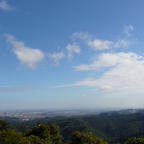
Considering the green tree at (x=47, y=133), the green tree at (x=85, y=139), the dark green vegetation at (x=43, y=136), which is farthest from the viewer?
the green tree at (x=47, y=133)

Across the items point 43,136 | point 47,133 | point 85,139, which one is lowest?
point 43,136

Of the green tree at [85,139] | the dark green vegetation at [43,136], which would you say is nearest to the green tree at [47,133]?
the dark green vegetation at [43,136]

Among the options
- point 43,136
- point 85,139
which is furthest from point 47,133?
point 85,139

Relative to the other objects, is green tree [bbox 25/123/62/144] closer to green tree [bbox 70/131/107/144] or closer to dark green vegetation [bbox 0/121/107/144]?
dark green vegetation [bbox 0/121/107/144]

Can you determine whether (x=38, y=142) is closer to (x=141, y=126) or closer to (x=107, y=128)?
(x=141, y=126)

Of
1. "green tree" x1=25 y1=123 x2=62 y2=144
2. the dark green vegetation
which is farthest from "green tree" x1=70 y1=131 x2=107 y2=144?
"green tree" x1=25 y1=123 x2=62 y2=144

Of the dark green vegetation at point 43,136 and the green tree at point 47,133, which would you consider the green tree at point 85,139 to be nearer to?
the dark green vegetation at point 43,136

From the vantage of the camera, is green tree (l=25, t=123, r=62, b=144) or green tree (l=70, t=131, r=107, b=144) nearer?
green tree (l=70, t=131, r=107, b=144)

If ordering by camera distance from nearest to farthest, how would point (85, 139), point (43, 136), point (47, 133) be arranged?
point (85, 139) < point (43, 136) < point (47, 133)

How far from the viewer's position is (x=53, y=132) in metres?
41.9

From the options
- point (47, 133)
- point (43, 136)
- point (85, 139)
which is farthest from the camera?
point (47, 133)

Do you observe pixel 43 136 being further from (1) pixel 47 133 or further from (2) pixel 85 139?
(2) pixel 85 139

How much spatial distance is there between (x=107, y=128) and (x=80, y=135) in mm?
173284

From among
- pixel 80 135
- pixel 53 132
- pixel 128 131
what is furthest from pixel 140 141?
pixel 128 131
